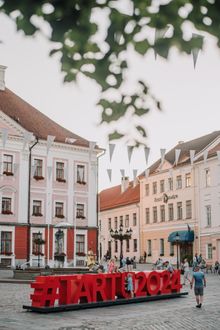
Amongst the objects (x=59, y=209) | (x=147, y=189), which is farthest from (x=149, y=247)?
(x=59, y=209)

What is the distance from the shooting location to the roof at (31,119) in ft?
Result: 170

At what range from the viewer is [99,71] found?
4.67m

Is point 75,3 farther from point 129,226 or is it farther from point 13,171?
point 129,226

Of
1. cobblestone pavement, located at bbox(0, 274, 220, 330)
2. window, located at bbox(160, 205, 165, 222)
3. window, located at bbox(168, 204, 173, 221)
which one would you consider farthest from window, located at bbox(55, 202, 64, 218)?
cobblestone pavement, located at bbox(0, 274, 220, 330)

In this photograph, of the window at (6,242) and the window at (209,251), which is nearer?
the window at (6,242)

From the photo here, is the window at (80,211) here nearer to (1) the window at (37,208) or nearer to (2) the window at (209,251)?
(1) the window at (37,208)

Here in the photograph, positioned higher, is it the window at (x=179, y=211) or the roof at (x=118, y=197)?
the roof at (x=118, y=197)

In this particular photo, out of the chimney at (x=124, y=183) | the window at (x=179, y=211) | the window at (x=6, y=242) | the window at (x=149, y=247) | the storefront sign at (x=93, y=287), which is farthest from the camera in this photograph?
the chimney at (x=124, y=183)

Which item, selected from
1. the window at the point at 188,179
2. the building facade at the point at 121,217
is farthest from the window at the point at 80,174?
the building facade at the point at 121,217

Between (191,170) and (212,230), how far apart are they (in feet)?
23.2

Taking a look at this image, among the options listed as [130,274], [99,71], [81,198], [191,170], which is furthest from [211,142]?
[99,71]

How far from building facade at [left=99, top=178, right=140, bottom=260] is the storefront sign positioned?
1734 inches

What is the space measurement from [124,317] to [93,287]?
2.99 m

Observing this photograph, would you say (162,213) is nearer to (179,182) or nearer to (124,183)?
(179,182)
